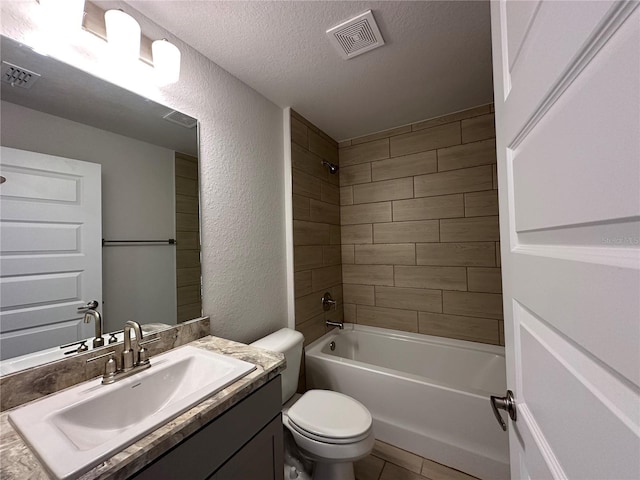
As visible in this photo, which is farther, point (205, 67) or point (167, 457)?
point (205, 67)

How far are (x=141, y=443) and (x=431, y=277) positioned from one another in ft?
7.37

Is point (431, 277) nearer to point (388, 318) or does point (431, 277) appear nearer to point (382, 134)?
point (388, 318)

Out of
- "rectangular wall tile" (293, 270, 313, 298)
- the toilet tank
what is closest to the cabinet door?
the toilet tank

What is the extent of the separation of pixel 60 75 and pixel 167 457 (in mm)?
1371

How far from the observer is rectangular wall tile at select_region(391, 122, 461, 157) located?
2.26m

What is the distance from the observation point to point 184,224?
1.39 m

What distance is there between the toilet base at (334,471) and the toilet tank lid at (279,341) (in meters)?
0.63

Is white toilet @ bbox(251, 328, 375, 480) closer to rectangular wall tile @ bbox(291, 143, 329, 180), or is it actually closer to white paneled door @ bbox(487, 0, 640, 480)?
white paneled door @ bbox(487, 0, 640, 480)

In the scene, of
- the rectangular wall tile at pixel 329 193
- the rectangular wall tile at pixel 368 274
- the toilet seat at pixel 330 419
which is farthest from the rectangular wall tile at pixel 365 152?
the toilet seat at pixel 330 419

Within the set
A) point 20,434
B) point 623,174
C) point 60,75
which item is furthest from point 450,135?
point 20,434

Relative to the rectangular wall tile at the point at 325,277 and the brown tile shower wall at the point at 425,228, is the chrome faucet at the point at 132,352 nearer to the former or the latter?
the rectangular wall tile at the point at 325,277

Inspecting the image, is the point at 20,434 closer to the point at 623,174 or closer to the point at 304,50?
the point at 623,174

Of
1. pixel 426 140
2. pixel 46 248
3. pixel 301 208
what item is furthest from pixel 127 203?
pixel 426 140

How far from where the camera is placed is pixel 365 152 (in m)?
2.67
